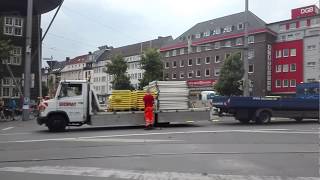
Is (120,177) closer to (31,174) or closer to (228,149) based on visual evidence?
(31,174)

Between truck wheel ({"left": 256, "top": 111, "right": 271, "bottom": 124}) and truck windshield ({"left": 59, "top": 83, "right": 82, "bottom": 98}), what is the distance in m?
9.20

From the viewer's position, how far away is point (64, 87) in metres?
21.8

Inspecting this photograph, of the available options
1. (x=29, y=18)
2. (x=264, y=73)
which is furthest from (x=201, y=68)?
(x=29, y=18)

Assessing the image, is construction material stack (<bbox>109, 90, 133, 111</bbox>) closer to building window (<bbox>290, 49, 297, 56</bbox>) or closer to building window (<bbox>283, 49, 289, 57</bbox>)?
building window (<bbox>290, 49, 297, 56</bbox>)

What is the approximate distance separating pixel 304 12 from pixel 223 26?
738 inches

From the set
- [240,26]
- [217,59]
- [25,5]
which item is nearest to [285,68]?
[240,26]

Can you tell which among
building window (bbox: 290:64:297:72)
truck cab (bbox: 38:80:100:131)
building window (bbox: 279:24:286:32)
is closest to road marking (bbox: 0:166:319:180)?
truck cab (bbox: 38:80:100:131)

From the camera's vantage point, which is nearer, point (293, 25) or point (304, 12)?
point (304, 12)

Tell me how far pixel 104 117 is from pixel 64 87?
2159 mm

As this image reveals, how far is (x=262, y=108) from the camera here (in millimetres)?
25609

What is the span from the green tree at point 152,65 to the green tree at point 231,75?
954 centimetres

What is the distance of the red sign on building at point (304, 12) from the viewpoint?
82.8 metres

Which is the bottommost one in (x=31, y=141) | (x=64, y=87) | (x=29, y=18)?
(x=31, y=141)

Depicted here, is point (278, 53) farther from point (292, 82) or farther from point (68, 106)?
point (68, 106)
